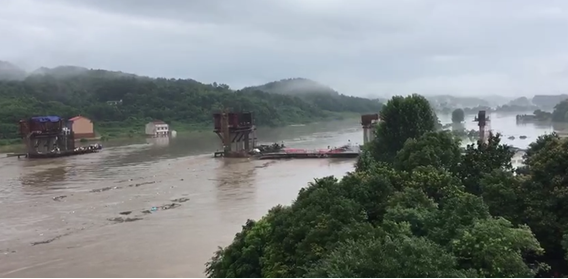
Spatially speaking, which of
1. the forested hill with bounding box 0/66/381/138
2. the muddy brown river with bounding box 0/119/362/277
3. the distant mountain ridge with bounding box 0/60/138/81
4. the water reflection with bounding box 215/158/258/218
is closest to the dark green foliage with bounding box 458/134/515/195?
the muddy brown river with bounding box 0/119/362/277

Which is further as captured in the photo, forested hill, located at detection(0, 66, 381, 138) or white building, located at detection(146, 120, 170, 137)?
forested hill, located at detection(0, 66, 381, 138)

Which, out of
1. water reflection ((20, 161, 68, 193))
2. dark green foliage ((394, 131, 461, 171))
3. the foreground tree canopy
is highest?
dark green foliage ((394, 131, 461, 171))

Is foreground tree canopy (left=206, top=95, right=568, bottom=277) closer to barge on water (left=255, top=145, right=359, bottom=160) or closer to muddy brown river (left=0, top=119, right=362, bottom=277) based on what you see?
muddy brown river (left=0, top=119, right=362, bottom=277)

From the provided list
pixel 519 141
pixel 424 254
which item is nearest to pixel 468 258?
pixel 424 254

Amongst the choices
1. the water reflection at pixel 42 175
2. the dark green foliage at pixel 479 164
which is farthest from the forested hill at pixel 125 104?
the dark green foliage at pixel 479 164

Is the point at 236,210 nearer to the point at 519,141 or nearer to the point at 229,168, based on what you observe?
the point at 229,168

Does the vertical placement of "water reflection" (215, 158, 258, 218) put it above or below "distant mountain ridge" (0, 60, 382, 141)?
below

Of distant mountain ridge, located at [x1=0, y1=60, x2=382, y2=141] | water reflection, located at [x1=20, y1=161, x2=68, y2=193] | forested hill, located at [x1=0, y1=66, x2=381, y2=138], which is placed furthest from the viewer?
forested hill, located at [x1=0, y1=66, x2=381, y2=138]

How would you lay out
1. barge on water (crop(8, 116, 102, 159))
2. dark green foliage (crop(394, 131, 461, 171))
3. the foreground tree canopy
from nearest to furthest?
the foreground tree canopy, dark green foliage (crop(394, 131, 461, 171)), barge on water (crop(8, 116, 102, 159))

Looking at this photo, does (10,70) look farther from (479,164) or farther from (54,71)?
(479,164)
